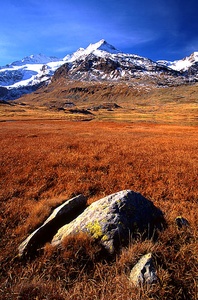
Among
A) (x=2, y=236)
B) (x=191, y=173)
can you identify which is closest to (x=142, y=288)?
(x=2, y=236)

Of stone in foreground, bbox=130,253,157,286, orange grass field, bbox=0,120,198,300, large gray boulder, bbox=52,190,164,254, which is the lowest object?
orange grass field, bbox=0,120,198,300

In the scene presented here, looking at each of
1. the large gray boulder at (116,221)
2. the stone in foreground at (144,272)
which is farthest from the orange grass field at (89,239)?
the large gray boulder at (116,221)

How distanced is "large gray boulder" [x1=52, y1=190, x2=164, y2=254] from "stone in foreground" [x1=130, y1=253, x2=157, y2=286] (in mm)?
673

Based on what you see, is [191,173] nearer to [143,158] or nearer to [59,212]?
[143,158]

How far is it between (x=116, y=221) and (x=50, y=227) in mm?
1941

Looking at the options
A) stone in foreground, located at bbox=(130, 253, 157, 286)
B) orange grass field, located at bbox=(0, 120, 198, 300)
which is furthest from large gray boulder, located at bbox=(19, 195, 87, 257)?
stone in foreground, located at bbox=(130, 253, 157, 286)

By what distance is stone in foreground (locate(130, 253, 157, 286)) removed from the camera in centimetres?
377

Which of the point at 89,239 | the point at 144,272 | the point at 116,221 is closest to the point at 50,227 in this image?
the point at 89,239

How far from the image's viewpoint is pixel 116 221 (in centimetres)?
518

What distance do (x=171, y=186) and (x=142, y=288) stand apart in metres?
6.74

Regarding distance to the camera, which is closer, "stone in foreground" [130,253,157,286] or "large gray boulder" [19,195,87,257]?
"stone in foreground" [130,253,157,286]

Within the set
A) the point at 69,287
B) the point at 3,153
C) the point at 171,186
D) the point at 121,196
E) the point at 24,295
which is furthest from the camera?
the point at 3,153

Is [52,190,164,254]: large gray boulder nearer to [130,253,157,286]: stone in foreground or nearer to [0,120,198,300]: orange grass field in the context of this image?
[0,120,198,300]: orange grass field

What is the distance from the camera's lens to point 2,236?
557cm
